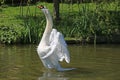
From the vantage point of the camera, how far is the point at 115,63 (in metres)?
15.4

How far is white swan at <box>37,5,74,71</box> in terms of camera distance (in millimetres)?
13681

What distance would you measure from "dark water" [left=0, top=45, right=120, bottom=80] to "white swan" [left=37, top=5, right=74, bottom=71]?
1.04 feet

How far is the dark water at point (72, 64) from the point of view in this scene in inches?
517

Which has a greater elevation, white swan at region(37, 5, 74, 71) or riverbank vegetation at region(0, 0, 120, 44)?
white swan at region(37, 5, 74, 71)

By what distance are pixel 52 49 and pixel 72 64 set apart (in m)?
1.85

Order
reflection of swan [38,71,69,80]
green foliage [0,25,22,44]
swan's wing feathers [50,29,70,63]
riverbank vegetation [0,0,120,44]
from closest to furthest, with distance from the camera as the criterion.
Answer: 1. reflection of swan [38,71,69,80]
2. swan's wing feathers [50,29,70,63]
3. green foliage [0,25,22,44]
4. riverbank vegetation [0,0,120,44]

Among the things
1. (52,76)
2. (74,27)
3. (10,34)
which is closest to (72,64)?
(52,76)

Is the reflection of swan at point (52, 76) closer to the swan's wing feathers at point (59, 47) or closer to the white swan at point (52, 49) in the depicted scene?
the white swan at point (52, 49)

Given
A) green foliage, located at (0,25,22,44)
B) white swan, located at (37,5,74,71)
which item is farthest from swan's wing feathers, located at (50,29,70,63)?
green foliage, located at (0,25,22,44)

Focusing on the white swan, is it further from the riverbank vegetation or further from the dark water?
the riverbank vegetation

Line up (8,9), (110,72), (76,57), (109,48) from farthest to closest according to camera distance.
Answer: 1. (8,9)
2. (109,48)
3. (76,57)
4. (110,72)

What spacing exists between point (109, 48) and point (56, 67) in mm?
5994

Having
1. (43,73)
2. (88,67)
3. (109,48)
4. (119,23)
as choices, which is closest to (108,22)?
(119,23)

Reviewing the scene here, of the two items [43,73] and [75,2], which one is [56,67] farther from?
[75,2]
